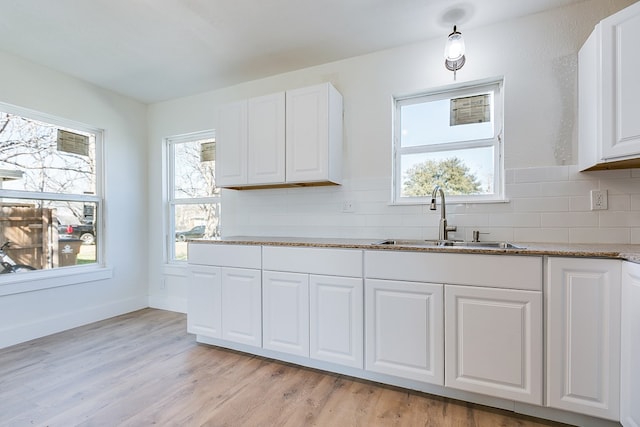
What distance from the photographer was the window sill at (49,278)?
8.54 feet

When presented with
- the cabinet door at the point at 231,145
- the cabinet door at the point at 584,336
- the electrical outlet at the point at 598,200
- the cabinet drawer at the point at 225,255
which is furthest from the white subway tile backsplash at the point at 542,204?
the cabinet door at the point at 231,145

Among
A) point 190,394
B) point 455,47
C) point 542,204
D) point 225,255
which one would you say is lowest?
point 190,394

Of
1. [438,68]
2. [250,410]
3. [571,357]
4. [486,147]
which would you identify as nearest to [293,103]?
[438,68]

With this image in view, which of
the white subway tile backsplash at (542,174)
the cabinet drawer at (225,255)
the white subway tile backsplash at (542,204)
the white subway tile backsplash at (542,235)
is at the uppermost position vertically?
the white subway tile backsplash at (542,174)

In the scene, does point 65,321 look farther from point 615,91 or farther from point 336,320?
point 615,91

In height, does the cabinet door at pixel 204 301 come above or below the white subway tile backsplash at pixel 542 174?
below

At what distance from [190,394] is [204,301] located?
29.6 inches

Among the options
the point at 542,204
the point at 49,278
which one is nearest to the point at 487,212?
the point at 542,204

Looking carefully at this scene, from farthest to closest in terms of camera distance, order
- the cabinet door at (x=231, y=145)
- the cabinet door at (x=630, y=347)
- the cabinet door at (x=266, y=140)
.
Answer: the cabinet door at (x=231, y=145) → the cabinet door at (x=266, y=140) → the cabinet door at (x=630, y=347)

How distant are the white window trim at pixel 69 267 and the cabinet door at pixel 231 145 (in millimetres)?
1489

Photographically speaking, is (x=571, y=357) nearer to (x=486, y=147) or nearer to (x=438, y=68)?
(x=486, y=147)

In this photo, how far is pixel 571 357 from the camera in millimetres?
1530

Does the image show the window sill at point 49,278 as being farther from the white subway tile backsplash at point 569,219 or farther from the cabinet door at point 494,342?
the white subway tile backsplash at point 569,219

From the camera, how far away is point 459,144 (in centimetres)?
237
